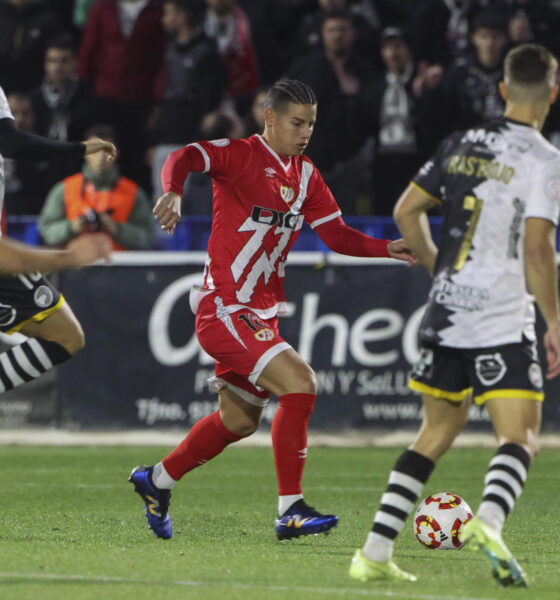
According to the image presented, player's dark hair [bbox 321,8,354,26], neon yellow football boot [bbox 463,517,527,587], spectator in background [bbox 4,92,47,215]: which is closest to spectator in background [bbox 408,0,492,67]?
player's dark hair [bbox 321,8,354,26]

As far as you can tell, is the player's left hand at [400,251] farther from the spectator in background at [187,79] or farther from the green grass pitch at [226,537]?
the spectator in background at [187,79]

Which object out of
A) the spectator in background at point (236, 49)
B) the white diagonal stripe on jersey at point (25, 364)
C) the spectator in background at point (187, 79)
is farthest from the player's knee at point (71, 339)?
the spectator in background at point (236, 49)

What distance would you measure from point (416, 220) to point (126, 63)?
9.81 metres

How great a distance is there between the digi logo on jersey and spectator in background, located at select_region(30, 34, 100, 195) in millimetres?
7881

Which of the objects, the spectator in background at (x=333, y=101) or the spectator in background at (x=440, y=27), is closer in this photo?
the spectator in background at (x=333, y=101)

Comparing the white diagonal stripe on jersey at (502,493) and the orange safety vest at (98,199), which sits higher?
the orange safety vest at (98,199)

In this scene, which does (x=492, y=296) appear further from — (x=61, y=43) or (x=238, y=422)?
(x=61, y=43)

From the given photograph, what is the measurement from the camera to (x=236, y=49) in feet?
48.0

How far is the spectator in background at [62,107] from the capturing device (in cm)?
1425

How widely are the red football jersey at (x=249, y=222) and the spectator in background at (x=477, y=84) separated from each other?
21.1 ft

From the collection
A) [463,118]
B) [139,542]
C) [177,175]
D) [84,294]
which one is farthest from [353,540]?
[463,118]

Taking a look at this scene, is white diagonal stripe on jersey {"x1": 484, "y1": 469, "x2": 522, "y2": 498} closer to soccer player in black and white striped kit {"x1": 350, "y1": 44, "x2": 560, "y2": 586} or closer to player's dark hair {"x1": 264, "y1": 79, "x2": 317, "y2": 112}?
soccer player in black and white striped kit {"x1": 350, "y1": 44, "x2": 560, "y2": 586}

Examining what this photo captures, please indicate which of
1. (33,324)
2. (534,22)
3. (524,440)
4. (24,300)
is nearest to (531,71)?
(524,440)

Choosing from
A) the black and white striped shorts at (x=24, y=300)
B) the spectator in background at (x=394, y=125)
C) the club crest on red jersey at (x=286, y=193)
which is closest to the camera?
the club crest on red jersey at (x=286, y=193)
